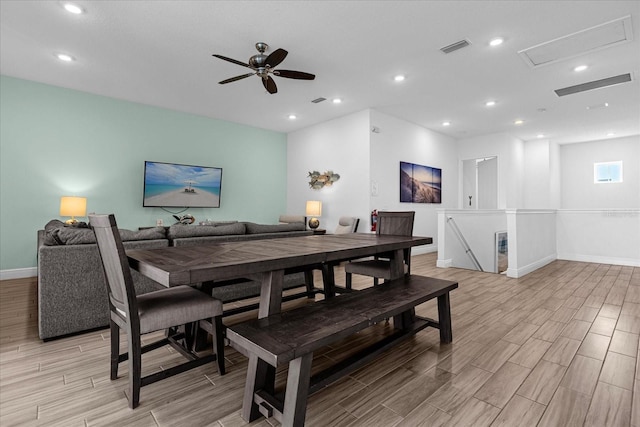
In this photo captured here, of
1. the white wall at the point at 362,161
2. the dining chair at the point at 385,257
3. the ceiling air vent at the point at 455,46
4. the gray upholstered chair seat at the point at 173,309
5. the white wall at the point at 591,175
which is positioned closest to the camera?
the gray upholstered chair seat at the point at 173,309

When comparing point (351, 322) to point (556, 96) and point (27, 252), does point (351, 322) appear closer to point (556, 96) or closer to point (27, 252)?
point (27, 252)

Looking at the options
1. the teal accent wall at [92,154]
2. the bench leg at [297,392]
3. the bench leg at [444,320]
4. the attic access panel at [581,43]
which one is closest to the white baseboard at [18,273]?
the teal accent wall at [92,154]

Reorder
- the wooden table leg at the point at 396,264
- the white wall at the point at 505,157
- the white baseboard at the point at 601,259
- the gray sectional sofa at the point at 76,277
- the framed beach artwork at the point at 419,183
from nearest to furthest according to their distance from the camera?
the gray sectional sofa at the point at 76,277 → the wooden table leg at the point at 396,264 → the white baseboard at the point at 601,259 → the framed beach artwork at the point at 419,183 → the white wall at the point at 505,157

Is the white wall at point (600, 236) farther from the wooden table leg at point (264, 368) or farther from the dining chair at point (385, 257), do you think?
the wooden table leg at point (264, 368)

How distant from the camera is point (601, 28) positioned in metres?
3.17

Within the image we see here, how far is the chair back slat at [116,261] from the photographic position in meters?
1.47

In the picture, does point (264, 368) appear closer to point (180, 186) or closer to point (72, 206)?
point (72, 206)

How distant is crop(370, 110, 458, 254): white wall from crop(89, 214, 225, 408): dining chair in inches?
175

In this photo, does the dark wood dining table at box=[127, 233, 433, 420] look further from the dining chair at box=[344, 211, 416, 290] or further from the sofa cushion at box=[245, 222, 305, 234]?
the sofa cushion at box=[245, 222, 305, 234]

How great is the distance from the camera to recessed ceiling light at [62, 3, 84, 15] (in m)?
2.83

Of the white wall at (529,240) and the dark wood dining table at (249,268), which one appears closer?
the dark wood dining table at (249,268)

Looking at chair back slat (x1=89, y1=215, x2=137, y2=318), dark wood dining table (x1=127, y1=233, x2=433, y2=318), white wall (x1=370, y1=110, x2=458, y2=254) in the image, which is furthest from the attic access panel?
chair back slat (x1=89, y1=215, x2=137, y2=318)

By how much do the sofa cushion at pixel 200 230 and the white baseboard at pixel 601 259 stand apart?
644cm

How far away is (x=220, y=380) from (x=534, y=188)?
9.17 m
